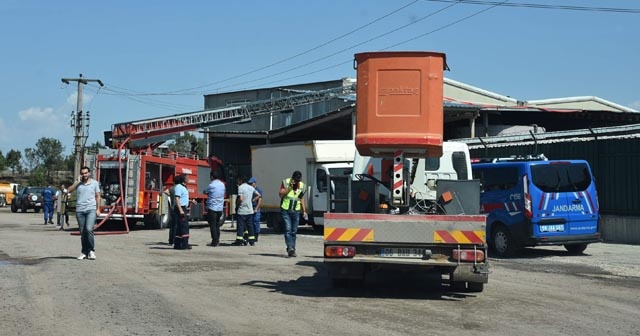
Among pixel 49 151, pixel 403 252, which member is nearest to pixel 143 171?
pixel 403 252

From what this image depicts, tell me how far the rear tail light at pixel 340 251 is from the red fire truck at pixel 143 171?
14.3 m

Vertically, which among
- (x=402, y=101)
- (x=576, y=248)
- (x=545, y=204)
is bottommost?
(x=576, y=248)

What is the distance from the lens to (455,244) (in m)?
8.68

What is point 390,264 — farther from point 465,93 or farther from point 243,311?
point 465,93

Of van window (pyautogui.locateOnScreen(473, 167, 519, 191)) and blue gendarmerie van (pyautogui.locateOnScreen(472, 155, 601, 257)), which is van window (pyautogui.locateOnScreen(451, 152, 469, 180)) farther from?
blue gendarmerie van (pyautogui.locateOnScreen(472, 155, 601, 257))

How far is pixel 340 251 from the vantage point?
8875 millimetres

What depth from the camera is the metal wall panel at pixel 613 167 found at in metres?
18.2

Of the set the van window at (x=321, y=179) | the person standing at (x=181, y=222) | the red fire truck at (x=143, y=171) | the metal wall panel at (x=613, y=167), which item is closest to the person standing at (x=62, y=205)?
the red fire truck at (x=143, y=171)

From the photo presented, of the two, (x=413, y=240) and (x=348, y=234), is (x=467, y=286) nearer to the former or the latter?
(x=413, y=240)

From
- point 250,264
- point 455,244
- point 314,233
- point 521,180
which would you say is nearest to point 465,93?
point 314,233

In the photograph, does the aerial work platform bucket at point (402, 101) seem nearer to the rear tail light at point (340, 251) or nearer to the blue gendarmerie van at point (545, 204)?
the rear tail light at point (340, 251)

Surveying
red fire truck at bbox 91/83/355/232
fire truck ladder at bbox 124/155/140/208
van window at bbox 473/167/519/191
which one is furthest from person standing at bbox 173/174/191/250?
fire truck ladder at bbox 124/155/140/208

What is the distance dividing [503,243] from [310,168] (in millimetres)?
8677

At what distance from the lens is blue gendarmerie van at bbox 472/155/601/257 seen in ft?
47.4
